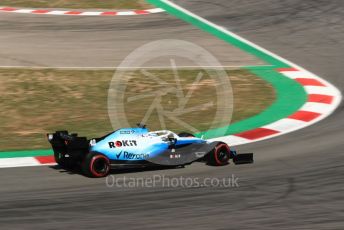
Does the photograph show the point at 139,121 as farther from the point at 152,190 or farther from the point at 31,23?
the point at 31,23

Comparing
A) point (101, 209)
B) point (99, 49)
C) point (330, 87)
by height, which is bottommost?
point (101, 209)

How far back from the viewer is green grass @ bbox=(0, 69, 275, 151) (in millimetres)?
13320

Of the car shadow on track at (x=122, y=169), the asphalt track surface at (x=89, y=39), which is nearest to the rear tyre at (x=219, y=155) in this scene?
the car shadow on track at (x=122, y=169)

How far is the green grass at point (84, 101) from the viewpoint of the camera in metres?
13.3

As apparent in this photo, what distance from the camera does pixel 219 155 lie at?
36.0 ft

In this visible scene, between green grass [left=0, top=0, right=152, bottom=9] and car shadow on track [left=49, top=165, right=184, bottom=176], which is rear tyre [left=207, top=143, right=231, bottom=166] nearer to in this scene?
car shadow on track [left=49, top=165, right=184, bottom=176]

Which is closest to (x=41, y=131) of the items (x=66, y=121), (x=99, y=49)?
(x=66, y=121)

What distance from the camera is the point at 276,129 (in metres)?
13.1

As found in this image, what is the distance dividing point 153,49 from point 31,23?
14.6 feet

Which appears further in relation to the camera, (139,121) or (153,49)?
(153,49)

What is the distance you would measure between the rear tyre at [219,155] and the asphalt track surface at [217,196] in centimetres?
13

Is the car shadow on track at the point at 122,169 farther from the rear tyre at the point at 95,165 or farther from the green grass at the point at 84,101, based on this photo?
the green grass at the point at 84,101

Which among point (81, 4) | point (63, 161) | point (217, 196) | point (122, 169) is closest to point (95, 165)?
point (63, 161)

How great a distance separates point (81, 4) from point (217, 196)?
1657 cm
